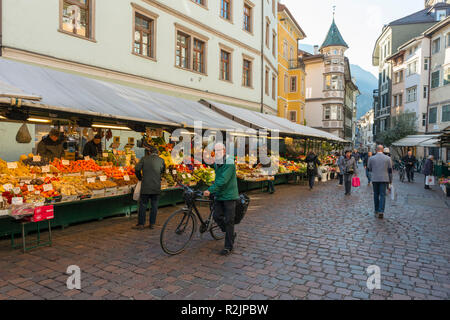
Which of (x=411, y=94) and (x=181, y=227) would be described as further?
(x=411, y=94)

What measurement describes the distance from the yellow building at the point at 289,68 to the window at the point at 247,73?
866 cm

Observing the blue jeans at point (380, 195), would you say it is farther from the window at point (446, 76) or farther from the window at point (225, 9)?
the window at point (446, 76)

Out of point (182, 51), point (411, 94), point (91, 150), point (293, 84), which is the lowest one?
point (91, 150)

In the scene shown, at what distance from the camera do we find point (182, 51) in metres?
16.4

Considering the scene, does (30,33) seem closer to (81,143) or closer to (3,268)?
(81,143)

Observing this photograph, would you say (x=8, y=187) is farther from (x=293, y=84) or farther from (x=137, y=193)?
(x=293, y=84)

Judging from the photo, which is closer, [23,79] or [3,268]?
[3,268]

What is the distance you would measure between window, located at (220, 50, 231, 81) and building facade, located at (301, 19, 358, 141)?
3192cm

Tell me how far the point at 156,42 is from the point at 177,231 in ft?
37.1

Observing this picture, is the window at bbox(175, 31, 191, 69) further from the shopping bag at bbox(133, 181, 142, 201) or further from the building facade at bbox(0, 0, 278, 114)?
the shopping bag at bbox(133, 181, 142, 201)

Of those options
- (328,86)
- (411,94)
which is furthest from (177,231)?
(328,86)

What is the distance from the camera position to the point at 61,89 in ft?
26.6

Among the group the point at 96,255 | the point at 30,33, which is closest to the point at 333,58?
the point at 30,33
